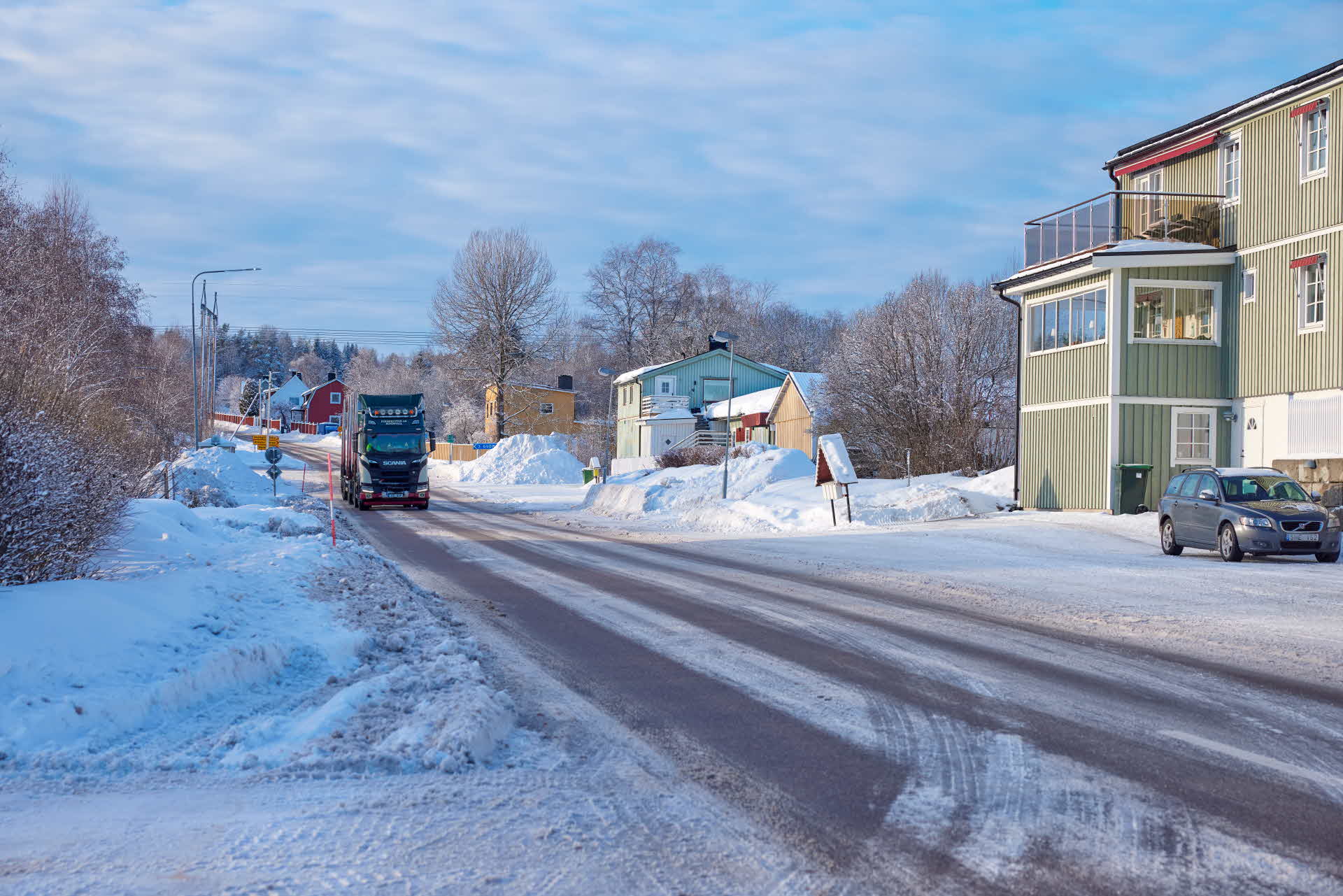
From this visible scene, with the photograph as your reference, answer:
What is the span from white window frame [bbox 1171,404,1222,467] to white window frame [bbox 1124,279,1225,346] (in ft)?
Result: 5.24

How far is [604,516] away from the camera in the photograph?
34.1 meters

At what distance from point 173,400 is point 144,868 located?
155ft

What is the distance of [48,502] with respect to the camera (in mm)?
7770

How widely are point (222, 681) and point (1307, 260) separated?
79.3ft

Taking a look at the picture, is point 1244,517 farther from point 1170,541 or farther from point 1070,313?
point 1070,313

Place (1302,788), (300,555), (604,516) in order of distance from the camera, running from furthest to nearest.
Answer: (604,516) → (300,555) → (1302,788)

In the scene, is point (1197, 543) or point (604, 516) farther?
point (604, 516)

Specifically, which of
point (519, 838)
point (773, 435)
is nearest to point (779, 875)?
point (519, 838)

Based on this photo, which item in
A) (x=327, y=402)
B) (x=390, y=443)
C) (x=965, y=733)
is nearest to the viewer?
(x=965, y=733)

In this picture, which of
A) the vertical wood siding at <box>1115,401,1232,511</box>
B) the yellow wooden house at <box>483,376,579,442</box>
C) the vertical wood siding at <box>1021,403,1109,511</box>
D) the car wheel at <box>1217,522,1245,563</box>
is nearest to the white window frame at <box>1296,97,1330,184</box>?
the vertical wood siding at <box>1115,401,1232,511</box>

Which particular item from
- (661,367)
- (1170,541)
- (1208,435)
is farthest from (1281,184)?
(661,367)

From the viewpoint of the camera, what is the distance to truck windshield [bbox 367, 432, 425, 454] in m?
35.3

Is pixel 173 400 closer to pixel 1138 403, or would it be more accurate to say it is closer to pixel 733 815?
pixel 1138 403

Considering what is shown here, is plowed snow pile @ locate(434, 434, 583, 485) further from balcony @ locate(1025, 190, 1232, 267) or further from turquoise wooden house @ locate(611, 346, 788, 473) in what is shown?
balcony @ locate(1025, 190, 1232, 267)
